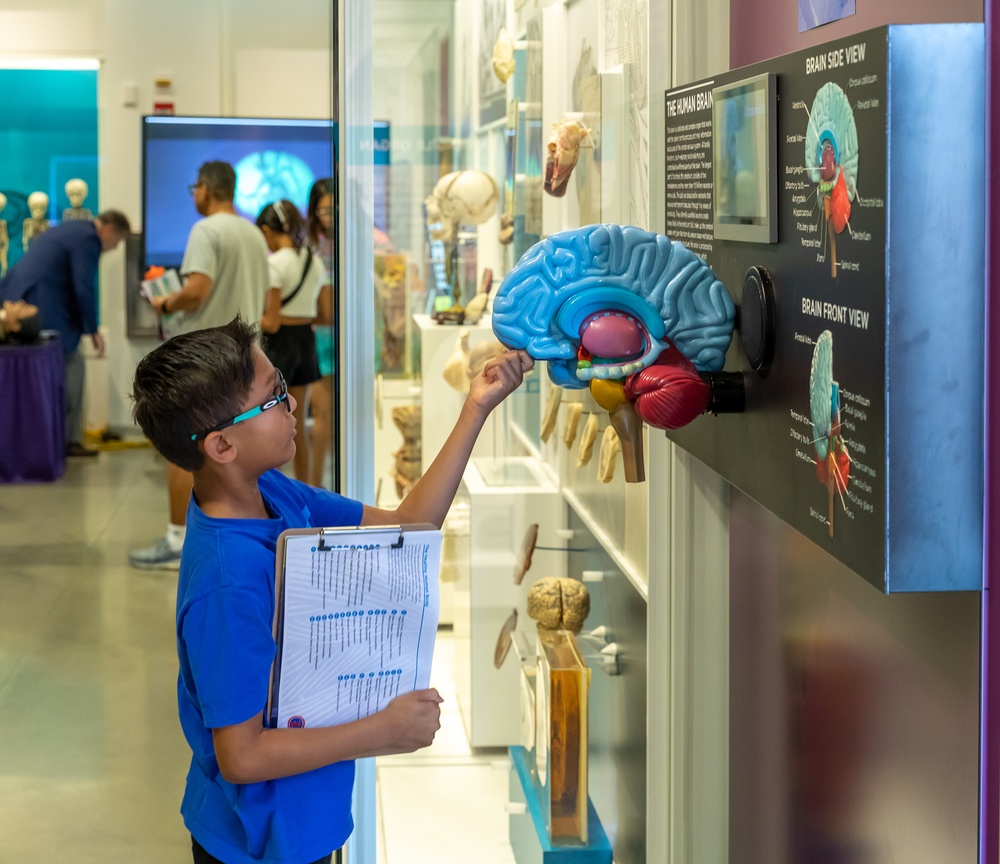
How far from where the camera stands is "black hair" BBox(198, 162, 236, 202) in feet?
7.30

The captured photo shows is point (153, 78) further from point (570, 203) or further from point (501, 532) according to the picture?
point (501, 532)

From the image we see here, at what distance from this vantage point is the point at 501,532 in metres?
2.36

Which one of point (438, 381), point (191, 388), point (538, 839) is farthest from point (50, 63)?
point (538, 839)

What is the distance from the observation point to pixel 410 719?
4.87ft

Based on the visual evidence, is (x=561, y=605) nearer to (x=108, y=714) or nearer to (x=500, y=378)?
(x=500, y=378)

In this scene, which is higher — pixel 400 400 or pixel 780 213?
pixel 780 213

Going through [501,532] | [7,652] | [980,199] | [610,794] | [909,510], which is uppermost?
[980,199]

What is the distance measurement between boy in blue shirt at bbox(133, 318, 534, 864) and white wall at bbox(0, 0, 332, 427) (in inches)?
34.6

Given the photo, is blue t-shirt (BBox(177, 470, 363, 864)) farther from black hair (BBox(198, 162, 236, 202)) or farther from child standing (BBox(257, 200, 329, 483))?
black hair (BBox(198, 162, 236, 202))

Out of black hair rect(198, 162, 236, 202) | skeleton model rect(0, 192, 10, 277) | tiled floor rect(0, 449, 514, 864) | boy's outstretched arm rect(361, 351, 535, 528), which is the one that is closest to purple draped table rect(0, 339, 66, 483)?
tiled floor rect(0, 449, 514, 864)

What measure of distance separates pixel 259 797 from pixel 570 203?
1178 mm

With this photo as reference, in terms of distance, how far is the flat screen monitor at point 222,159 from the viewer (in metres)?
2.19

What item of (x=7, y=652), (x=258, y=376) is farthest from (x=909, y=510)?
(x=7, y=652)

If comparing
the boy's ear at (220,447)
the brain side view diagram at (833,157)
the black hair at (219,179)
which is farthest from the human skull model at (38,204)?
the brain side view diagram at (833,157)
